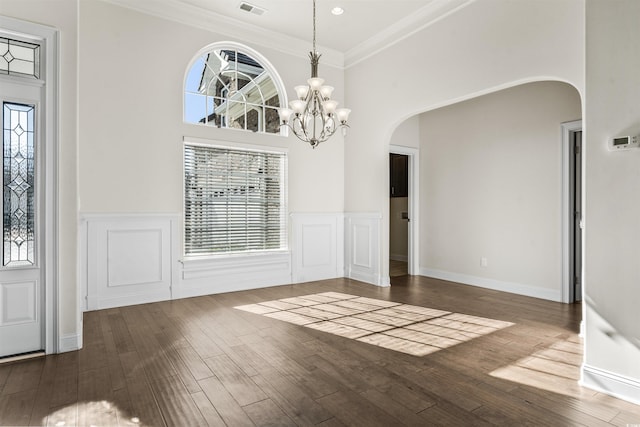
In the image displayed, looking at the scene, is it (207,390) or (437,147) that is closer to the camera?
(207,390)

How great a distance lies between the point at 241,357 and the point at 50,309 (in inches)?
61.5

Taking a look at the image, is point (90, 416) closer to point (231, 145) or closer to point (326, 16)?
point (231, 145)

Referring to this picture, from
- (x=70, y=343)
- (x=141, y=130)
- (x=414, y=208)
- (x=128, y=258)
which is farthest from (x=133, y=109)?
(x=414, y=208)

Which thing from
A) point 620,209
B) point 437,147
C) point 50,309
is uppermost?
point 437,147

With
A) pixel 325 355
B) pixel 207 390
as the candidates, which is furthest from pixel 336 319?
pixel 207 390

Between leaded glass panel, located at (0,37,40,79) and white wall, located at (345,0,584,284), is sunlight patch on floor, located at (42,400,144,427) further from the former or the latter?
white wall, located at (345,0,584,284)

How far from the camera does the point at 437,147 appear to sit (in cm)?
607

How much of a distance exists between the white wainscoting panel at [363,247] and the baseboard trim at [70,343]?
3.79 m

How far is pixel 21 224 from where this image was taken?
2809mm

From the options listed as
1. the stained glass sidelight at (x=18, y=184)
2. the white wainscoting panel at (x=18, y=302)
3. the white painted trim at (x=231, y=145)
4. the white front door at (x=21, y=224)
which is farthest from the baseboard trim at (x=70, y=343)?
the white painted trim at (x=231, y=145)

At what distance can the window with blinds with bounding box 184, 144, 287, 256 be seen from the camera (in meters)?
4.77

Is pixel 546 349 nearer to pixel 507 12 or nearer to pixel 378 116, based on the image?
pixel 507 12

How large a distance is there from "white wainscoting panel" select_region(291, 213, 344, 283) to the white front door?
3265 millimetres

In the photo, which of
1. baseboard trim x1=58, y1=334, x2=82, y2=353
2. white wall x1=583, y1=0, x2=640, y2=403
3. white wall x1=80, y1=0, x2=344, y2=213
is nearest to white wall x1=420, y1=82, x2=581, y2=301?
white wall x1=583, y1=0, x2=640, y2=403
